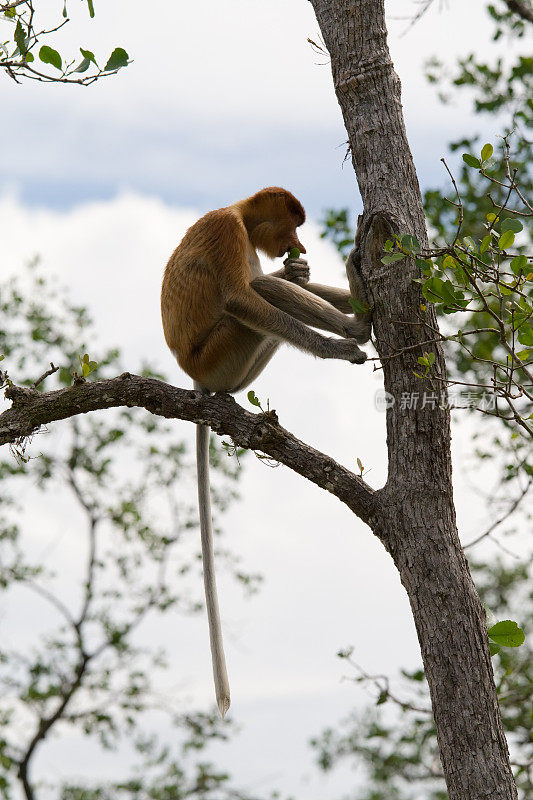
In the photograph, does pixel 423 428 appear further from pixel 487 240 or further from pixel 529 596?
pixel 529 596

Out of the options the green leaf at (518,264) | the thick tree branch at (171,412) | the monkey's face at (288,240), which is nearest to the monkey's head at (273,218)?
the monkey's face at (288,240)

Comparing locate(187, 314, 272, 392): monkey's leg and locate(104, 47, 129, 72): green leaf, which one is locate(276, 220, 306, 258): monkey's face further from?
locate(104, 47, 129, 72): green leaf

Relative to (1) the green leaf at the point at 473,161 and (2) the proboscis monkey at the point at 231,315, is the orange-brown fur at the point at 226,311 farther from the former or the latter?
(1) the green leaf at the point at 473,161

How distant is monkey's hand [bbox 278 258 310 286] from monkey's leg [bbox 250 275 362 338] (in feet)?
0.43

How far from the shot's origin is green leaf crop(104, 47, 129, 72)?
267cm

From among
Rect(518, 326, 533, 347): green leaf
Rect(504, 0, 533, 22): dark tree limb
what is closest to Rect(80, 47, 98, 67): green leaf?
Rect(518, 326, 533, 347): green leaf

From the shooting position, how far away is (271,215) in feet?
12.9

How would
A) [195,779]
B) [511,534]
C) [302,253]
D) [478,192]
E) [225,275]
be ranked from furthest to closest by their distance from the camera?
[195,779], [478,192], [511,534], [302,253], [225,275]

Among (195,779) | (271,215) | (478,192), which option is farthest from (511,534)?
(195,779)

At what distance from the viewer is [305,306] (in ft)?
11.0

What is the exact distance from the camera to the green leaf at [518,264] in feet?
8.18

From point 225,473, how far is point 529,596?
2.97 meters

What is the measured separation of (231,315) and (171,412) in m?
0.64

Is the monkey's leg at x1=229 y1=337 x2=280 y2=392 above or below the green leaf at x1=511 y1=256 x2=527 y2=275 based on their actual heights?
above
